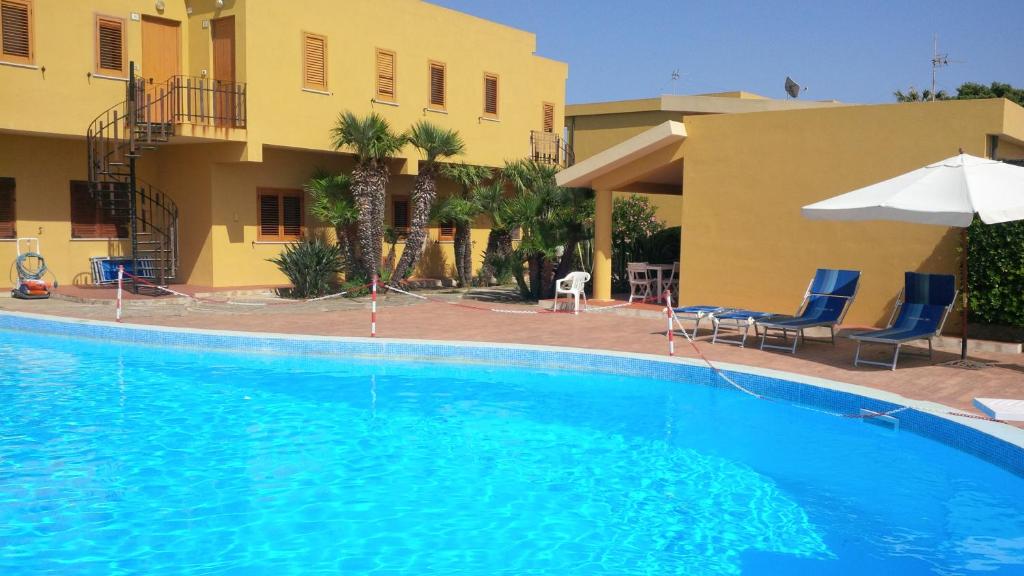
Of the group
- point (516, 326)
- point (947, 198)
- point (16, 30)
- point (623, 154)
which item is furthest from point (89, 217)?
point (947, 198)

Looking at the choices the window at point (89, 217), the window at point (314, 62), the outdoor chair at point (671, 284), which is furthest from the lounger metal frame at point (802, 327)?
the window at point (89, 217)

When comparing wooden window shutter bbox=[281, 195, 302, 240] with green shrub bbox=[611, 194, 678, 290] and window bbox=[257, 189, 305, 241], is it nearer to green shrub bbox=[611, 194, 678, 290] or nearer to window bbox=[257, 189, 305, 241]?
window bbox=[257, 189, 305, 241]

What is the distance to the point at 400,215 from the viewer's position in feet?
79.3

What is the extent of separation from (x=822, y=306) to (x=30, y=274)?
15084 mm

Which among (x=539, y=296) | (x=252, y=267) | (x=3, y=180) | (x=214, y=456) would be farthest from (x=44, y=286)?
(x=214, y=456)

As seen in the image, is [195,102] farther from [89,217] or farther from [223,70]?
[89,217]

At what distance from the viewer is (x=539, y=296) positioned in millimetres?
18719

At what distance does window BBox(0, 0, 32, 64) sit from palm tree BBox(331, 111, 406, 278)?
622cm

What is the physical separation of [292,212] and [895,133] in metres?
13.9

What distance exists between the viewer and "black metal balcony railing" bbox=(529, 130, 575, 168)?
26250mm

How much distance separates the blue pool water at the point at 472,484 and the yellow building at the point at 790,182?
15.2ft

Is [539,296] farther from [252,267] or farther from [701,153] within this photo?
[252,267]

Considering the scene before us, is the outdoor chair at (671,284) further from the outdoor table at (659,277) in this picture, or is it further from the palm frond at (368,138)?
the palm frond at (368,138)

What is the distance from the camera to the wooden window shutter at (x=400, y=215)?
78.1 feet
